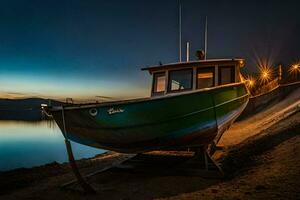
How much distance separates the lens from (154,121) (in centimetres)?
811

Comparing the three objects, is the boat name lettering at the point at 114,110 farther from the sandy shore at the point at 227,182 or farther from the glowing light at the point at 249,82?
the glowing light at the point at 249,82

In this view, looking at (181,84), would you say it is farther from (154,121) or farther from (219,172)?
(219,172)

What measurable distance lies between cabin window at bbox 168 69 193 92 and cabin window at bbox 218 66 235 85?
3.38 feet

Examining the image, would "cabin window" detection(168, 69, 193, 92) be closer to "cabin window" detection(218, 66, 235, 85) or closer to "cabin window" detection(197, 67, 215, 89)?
"cabin window" detection(197, 67, 215, 89)

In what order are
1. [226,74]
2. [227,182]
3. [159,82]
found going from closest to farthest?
[227,182] < [226,74] < [159,82]

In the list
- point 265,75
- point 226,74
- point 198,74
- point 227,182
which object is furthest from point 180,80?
point 265,75

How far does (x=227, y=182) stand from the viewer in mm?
7344

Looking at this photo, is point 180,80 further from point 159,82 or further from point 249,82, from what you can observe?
point 249,82

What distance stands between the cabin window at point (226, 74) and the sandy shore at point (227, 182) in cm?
245

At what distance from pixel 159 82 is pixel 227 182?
4868mm

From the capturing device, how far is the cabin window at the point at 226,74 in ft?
34.0

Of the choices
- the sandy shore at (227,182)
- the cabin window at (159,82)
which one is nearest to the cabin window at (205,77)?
the cabin window at (159,82)

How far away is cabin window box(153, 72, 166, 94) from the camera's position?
10911 millimetres

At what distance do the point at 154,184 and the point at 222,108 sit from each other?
10.6 ft
